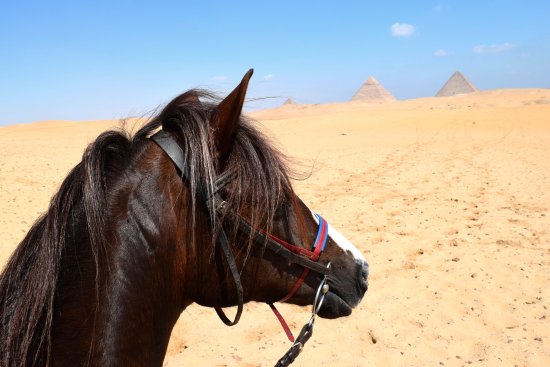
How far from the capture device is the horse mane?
51.5 inches

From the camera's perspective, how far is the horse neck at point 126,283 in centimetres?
134

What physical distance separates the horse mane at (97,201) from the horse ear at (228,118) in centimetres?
3

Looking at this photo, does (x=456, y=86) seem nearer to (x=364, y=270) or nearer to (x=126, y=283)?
(x=364, y=270)

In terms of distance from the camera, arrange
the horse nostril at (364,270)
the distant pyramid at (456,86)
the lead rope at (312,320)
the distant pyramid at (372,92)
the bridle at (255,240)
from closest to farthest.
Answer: the bridle at (255,240), the lead rope at (312,320), the horse nostril at (364,270), the distant pyramid at (456,86), the distant pyramid at (372,92)

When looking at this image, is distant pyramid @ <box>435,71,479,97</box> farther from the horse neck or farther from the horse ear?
the horse neck

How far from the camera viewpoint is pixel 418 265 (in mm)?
5719

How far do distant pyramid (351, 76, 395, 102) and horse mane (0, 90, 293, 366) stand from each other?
12150cm

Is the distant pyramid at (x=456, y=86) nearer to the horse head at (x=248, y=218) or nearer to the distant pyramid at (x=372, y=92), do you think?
the distant pyramid at (x=372, y=92)

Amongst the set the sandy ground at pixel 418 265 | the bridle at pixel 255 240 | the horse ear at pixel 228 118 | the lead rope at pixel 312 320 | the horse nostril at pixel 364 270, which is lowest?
the sandy ground at pixel 418 265

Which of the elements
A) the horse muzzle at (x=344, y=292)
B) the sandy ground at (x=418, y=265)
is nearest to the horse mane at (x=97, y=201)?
the sandy ground at (x=418, y=265)

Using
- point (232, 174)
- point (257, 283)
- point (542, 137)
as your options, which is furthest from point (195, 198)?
point (542, 137)

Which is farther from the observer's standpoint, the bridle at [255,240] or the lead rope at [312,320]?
the lead rope at [312,320]

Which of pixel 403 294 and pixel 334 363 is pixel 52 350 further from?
pixel 403 294

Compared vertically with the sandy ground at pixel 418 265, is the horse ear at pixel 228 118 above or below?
above
